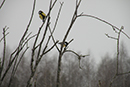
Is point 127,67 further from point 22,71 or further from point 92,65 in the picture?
point 22,71

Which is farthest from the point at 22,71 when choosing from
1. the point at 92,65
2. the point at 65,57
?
the point at 92,65

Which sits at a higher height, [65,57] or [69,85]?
[65,57]

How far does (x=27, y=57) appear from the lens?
96.2 feet

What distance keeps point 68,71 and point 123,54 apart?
11.1 metres

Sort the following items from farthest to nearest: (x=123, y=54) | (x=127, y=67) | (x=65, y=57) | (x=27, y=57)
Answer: (x=27, y=57)
(x=65, y=57)
(x=123, y=54)
(x=127, y=67)

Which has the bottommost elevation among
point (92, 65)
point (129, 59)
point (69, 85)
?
point (69, 85)

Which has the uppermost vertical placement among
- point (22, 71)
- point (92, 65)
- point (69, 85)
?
point (92, 65)

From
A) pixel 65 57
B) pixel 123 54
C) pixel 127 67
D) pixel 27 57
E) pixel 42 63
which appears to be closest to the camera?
pixel 127 67

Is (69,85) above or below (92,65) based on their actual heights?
below

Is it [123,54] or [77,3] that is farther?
[123,54]

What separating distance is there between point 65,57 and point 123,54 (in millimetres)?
11559

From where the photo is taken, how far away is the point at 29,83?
2.66 ft

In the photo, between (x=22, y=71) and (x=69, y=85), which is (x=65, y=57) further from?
(x=22, y=71)

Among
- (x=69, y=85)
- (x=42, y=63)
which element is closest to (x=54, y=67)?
(x=42, y=63)
